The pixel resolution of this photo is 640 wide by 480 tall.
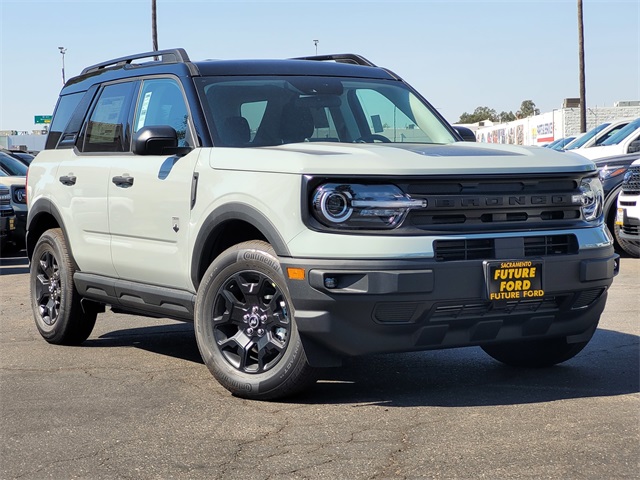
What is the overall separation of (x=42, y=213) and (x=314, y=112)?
2.55 m

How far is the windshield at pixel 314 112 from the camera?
629cm

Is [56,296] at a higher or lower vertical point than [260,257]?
lower

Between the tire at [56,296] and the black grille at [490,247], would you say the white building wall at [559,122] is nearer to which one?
the tire at [56,296]

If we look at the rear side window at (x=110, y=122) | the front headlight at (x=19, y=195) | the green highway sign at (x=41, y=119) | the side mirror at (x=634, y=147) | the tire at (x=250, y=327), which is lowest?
the tire at (x=250, y=327)

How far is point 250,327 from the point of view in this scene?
5.62 metres

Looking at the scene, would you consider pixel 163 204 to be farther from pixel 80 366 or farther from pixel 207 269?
pixel 80 366

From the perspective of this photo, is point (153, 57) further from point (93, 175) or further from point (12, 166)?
point (12, 166)

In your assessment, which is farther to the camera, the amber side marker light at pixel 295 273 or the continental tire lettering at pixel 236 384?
the continental tire lettering at pixel 236 384

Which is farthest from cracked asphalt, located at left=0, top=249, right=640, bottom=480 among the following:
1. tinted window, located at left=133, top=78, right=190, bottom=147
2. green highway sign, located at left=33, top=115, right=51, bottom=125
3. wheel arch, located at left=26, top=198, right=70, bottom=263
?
green highway sign, located at left=33, top=115, right=51, bottom=125

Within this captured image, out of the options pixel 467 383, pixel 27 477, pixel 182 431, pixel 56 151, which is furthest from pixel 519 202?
pixel 56 151

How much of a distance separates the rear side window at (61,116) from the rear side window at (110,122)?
0.45 metres

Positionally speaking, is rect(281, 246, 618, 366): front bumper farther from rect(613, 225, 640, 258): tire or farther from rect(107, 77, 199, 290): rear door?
rect(613, 225, 640, 258): tire

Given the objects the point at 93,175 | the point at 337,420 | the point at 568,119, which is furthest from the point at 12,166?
the point at 568,119

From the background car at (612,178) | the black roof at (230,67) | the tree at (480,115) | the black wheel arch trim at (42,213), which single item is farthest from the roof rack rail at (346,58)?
the tree at (480,115)
